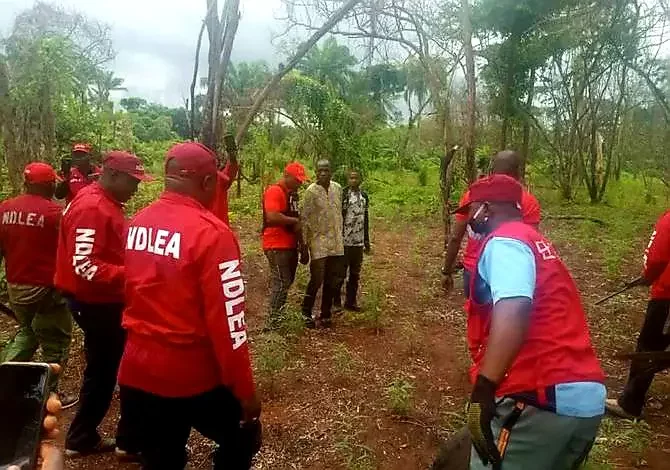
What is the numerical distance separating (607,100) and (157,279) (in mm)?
18235

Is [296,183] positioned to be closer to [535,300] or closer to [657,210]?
[535,300]

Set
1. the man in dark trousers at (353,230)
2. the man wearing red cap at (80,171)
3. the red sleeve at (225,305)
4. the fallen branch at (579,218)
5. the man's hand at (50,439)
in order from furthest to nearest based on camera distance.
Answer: the fallen branch at (579,218), the man in dark trousers at (353,230), the man wearing red cap at (80,171), the red sleeve at (225,305), the man's hand at (50,439)

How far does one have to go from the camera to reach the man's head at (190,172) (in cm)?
259

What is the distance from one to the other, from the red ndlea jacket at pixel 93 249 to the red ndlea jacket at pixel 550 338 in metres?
2.07

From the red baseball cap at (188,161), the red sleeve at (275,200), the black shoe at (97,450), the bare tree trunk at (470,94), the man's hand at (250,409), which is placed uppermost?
the bare tree trunk at (470,94)

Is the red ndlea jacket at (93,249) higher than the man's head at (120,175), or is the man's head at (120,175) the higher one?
the man's head at (120,175)

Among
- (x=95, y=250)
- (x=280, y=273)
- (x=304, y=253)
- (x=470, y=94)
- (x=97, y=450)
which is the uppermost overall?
(x=470, y=94)

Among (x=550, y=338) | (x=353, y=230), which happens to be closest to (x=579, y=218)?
(x=353, y=230)

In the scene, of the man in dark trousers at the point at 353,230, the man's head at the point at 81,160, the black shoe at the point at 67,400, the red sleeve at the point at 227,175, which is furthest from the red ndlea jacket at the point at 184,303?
the man in dark trousers at the point at 353,230

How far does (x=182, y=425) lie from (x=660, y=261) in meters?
3.20

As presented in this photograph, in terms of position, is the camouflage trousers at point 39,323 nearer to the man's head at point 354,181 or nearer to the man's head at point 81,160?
the man's head at point 81,160

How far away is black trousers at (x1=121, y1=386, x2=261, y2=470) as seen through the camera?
2605 mm

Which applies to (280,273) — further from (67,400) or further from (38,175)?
(38,175)

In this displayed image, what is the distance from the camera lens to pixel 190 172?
2594 millimetres
